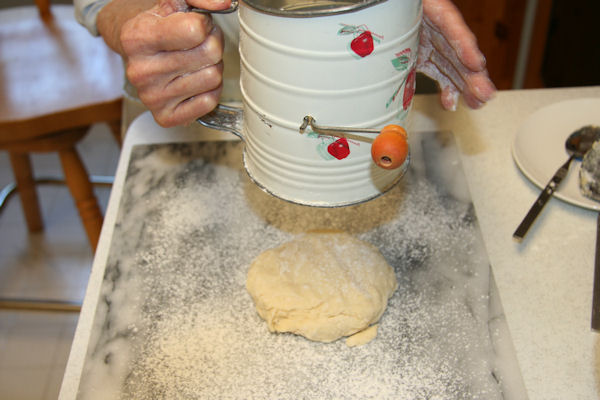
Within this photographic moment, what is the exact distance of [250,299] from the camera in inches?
31.1

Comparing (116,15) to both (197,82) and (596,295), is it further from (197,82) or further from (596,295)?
(596,295)

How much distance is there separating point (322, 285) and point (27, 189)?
1366mm

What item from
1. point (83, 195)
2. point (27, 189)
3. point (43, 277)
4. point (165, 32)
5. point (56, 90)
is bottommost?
point (43, 277)

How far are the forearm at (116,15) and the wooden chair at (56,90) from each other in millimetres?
430

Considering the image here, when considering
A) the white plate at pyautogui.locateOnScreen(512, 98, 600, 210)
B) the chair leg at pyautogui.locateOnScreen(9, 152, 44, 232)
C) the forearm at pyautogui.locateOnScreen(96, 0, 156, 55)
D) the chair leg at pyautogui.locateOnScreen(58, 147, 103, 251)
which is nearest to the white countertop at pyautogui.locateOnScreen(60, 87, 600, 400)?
the white plate at pyautogui.locateOnScreen(512, 98, 600, 210)

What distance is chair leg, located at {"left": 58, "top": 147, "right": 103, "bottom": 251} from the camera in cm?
149

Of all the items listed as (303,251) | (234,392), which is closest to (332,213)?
(303,251)

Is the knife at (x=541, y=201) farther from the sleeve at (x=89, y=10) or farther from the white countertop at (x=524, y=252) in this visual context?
the sleeve at (x=89, y=10)

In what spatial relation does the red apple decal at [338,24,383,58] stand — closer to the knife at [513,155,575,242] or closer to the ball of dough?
the ball of dough

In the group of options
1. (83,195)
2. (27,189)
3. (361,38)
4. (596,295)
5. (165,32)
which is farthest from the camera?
(27,189)

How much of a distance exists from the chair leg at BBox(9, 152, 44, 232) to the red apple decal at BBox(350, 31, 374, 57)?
150 centimetres

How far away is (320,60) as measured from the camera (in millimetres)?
473

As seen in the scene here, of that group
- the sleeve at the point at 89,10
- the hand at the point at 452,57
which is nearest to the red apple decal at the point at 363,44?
the hand at the point at 452,57

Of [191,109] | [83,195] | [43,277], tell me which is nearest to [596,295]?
[191,109]
